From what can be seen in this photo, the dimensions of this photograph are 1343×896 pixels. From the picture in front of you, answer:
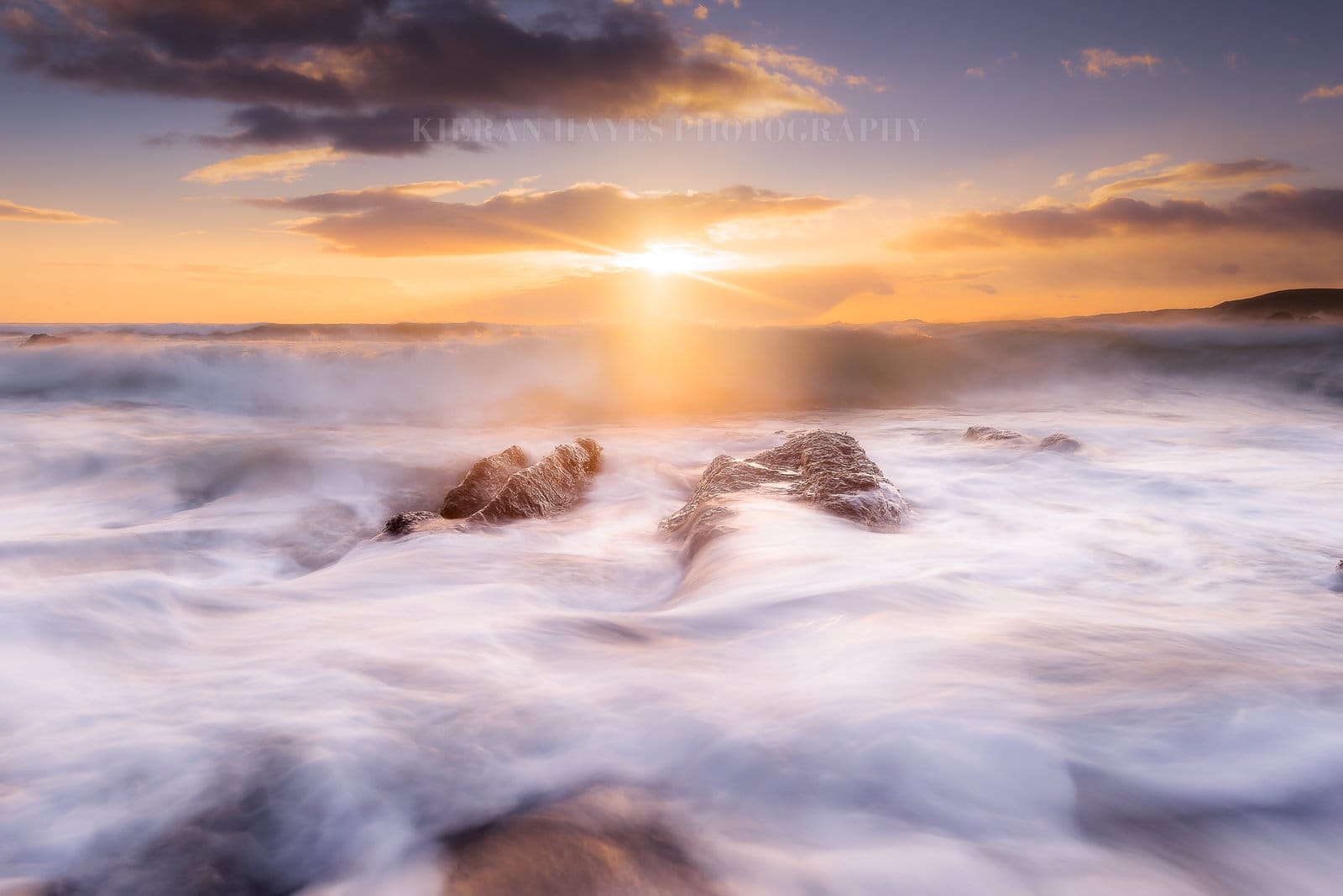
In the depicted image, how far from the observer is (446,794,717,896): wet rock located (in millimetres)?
1479

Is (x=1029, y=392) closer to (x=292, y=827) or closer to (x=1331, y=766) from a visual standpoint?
(x=1331, y=766)

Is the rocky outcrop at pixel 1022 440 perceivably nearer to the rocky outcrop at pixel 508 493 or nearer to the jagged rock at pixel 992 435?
the jagged rock at pixel 992 435

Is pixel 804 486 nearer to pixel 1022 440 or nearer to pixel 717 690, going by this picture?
pixel 717 690

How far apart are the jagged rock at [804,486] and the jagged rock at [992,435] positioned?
329cm

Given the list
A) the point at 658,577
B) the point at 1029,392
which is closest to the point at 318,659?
the point at 658,577

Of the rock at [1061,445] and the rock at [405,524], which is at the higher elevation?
the rock at [1061,445]

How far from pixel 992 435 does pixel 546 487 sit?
17.7ft

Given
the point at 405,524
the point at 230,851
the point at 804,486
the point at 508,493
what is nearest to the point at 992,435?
the point at 804,486

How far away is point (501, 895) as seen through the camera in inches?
57.1

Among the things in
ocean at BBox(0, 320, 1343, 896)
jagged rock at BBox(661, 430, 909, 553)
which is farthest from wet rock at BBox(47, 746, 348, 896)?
jagged rock at BBox(661, 430, 909, 553)

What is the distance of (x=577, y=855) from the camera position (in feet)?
5.14

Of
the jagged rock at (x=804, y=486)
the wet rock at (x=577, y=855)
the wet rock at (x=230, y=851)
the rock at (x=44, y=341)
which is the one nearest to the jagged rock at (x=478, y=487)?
the jagged rock at (x=804, y=486)

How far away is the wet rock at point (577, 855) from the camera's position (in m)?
1.48

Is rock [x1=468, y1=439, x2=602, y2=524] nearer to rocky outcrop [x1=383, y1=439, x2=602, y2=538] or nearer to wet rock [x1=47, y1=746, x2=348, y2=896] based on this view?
rocky outcrop [x1=383, y1=439, x2=602, y2=538]
